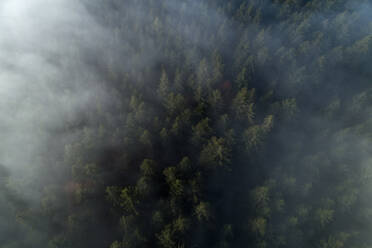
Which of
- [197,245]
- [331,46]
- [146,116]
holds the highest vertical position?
[331,46]

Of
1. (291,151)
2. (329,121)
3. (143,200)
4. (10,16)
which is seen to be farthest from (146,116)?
(10,16)

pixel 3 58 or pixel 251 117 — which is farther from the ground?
pixel 251 117

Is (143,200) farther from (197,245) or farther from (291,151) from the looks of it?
(291,151)

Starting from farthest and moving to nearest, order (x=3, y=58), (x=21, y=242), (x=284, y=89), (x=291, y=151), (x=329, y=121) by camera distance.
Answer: (x=3, y=58), (x=284, y=89), (x=329, y=121), (x=291, y=151), (x=21, y=242)

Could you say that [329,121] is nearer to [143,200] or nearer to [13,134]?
[143,200]

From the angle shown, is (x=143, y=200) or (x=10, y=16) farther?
(x=10, y=16)

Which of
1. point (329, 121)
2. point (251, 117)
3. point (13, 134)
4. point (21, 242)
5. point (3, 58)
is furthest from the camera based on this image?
point (3, 58)

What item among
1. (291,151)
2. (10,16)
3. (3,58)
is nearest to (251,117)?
(291,151)
